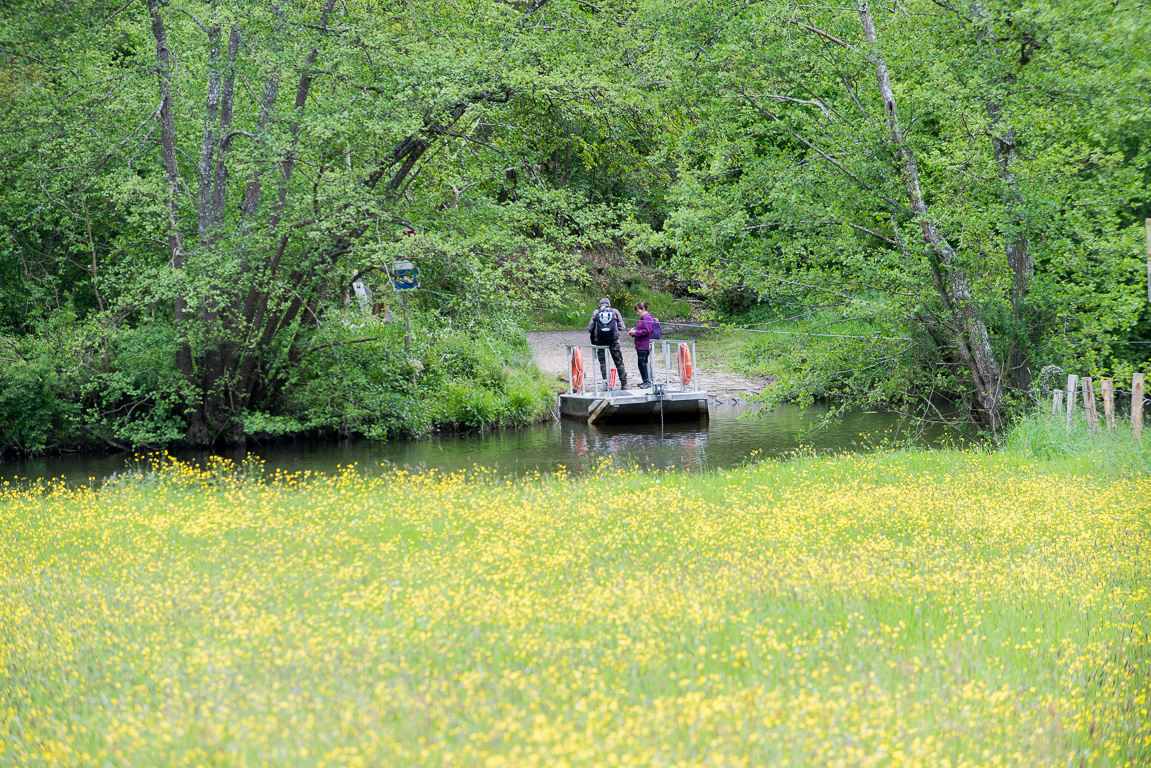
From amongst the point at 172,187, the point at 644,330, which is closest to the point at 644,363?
the point at 644,330

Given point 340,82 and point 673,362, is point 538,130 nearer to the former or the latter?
point 340,82

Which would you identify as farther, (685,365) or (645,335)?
(685,365)

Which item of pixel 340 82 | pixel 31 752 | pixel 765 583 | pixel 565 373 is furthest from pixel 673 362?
pixel 31 752

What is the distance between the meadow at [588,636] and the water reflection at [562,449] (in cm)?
689

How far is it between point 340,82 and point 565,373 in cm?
1367

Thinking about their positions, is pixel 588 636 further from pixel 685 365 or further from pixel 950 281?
pixel 685 365

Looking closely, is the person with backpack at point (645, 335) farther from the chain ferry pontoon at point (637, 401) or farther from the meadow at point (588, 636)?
the meadow at point (588, 636)

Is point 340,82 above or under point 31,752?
above

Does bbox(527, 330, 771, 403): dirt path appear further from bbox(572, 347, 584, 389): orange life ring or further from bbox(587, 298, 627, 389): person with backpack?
bbox(587, 298, 627, 389): person with backpack

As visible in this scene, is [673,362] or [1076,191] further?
[673,362]

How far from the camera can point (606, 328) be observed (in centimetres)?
2317

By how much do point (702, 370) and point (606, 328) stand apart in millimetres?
8968

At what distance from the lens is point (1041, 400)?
48.1ft

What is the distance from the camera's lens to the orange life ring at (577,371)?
83.9 ft
